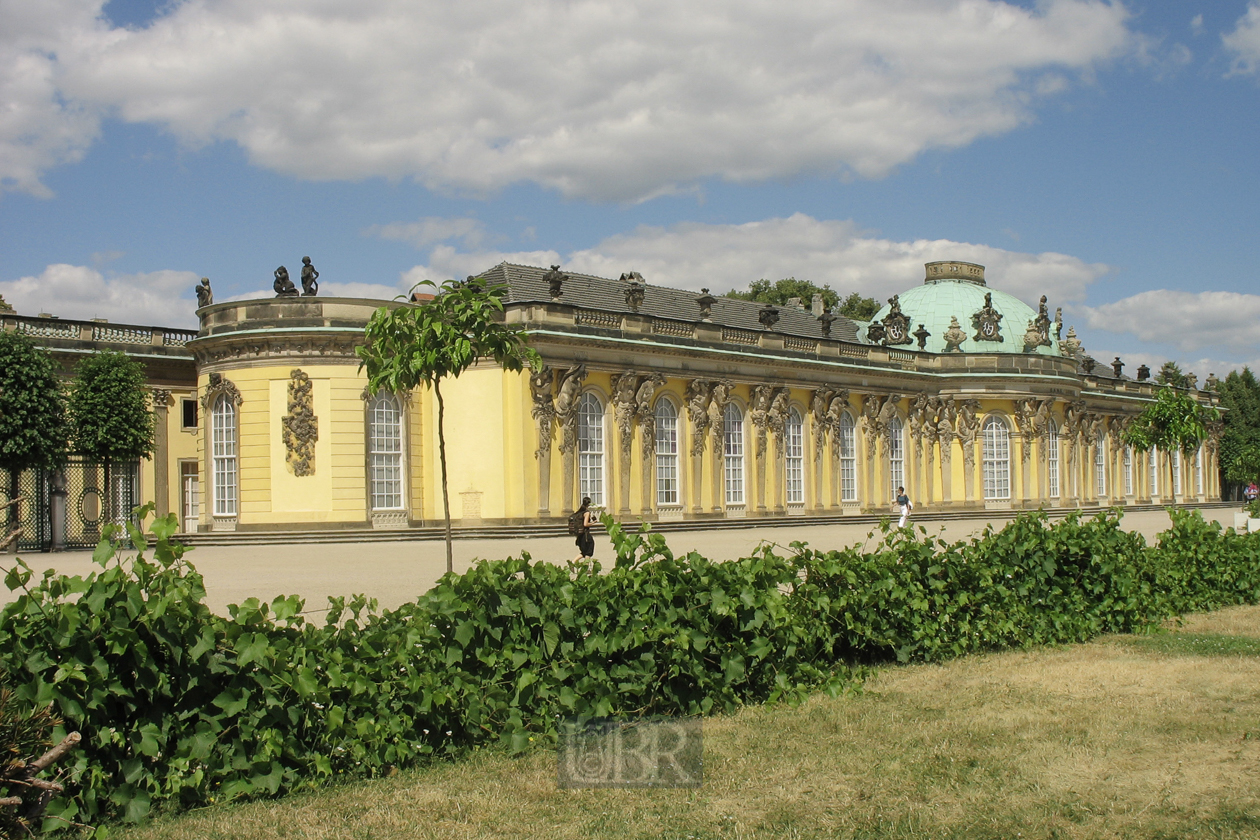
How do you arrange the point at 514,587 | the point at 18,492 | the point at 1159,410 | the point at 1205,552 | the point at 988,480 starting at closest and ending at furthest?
1. the point at 514,587
2. the point at 1205,552
3. the point at 18,492
4. the point at 1159,410
5. the point at 988,480

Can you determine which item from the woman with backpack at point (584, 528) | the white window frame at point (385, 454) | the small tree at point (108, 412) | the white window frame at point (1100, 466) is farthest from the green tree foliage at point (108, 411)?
the white window frame at point (1100, 466)

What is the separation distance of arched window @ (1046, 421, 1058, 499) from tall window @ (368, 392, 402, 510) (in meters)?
32.0

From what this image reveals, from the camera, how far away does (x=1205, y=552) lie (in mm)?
14875

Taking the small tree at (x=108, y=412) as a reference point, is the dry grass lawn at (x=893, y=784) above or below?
below

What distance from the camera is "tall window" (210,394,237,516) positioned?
111 ft

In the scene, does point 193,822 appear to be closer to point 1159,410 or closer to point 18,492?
point 18,492

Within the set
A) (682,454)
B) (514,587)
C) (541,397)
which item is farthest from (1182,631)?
(682,454)

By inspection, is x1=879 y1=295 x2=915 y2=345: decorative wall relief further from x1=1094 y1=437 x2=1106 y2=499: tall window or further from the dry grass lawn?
the dry grass lawn

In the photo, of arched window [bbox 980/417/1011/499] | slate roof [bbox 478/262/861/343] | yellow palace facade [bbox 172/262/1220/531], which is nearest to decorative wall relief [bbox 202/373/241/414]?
yellow palace facade [bbox 172/262/1220/531]

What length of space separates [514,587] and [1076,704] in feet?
14.4

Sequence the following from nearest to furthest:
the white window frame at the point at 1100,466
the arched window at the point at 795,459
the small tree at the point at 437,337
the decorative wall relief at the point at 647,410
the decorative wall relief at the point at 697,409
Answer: the small tree at the point at 437,337
the decorative wall relief at the point at 647,410
the decorative wall relief at the point at 697,409
the arched window at the point at 795,459
the white window frame at the point at 1100,466

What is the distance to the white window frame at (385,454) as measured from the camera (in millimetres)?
34031

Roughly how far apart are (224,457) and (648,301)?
16420mm

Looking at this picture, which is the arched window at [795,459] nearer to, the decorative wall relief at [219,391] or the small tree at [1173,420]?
the small tree at [1173,420]
